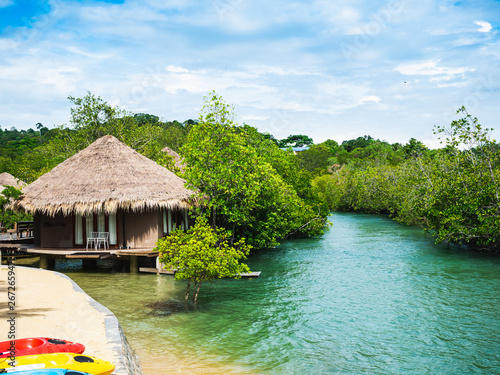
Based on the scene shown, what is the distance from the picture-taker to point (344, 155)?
70.6 meters

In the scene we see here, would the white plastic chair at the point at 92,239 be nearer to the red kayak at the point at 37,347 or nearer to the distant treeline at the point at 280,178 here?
the distant treeline at the point at 280,178

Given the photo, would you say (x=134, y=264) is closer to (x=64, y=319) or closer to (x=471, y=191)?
(x=64, y=319)

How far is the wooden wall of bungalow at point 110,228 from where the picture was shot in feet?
52.9

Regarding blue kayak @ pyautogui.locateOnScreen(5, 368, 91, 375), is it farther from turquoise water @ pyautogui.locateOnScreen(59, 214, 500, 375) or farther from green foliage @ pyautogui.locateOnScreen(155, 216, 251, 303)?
green foliage @ pyautogui.locateOnScreen(155, 216, 251, 303)

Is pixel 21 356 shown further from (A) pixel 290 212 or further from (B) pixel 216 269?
(A) pixel 290 212

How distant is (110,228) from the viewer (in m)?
16.2

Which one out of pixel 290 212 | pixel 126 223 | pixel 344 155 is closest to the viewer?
pixel 126 223

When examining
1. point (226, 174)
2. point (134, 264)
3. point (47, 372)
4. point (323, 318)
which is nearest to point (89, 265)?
point (134, 264)

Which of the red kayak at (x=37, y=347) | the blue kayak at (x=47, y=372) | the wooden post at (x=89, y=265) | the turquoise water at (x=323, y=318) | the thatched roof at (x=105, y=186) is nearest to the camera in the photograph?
the blue kayak at (x=47, y=372)

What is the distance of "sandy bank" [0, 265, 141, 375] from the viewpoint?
255 inches

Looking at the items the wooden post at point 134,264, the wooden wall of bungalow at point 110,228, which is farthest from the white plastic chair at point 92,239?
the wooden post at point 134,264

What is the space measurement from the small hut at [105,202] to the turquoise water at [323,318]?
154 centimetres

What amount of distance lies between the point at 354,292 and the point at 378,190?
92.3ft

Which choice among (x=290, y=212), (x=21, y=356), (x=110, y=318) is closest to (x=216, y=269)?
(x=110, y=318)
